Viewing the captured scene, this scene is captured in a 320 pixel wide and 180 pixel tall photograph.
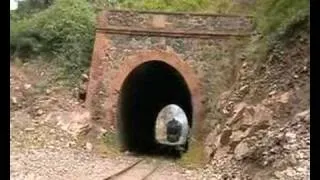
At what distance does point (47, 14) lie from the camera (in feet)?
64.0

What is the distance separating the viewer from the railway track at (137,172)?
13477mm

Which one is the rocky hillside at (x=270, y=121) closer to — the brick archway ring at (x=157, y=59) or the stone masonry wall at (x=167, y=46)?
the stone masonry wall at (x=167, y=46)

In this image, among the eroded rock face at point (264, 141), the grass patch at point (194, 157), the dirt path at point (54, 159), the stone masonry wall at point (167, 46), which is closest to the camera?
the eroded rock face at point (264, 141)

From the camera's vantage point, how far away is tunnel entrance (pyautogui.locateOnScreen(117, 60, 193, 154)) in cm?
1936

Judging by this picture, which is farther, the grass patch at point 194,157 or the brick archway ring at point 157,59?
the brick archway ring at point 157,59

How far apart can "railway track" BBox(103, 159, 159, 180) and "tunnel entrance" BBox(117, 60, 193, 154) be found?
2551mm

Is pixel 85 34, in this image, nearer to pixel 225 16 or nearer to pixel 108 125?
pixel 108 125

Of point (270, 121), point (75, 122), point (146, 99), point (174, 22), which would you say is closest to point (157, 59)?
point (174, 22)

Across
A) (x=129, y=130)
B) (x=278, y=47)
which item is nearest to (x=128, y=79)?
(x=129, y=130)

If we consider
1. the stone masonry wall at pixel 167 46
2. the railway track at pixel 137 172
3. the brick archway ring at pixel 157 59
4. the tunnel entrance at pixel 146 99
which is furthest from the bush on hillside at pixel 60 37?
the railway track at pixel 137 172

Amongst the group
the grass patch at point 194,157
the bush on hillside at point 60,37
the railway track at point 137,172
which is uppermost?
the bush on hillside at point 60,37

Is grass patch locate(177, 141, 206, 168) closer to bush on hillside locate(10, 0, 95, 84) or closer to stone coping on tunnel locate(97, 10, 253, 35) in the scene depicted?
stone coping on tunnel locate(97, 10, 253, 35)

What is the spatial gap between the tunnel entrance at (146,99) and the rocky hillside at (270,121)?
426cm

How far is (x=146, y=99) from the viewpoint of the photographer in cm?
2403
